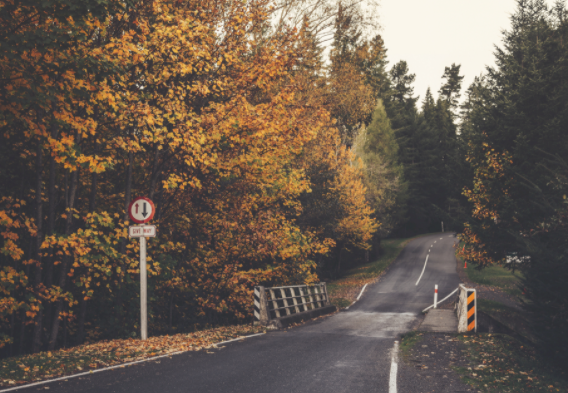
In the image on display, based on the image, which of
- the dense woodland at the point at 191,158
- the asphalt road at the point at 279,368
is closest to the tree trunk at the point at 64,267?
the dense woodland at the point at 191,158

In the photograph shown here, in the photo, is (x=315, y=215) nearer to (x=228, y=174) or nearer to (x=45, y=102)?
(x=228, y=174)

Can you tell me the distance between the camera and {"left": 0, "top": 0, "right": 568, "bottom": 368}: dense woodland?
8.91 metres

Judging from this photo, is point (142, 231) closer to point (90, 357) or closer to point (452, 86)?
point (90, 357)

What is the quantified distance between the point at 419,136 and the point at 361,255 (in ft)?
99.1

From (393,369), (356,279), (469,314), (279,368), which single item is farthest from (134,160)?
(356,279)

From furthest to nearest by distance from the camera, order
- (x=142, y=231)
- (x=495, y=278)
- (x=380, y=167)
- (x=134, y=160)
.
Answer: (x=380, y=167) → (x=495, y=278) → (x=134, y=160) → (x=142, y=231)

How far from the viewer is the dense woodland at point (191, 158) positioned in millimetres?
8906

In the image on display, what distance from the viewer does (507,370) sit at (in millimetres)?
7957

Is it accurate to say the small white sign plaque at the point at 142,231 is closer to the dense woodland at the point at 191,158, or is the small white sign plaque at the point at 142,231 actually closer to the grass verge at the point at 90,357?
the dense woodland at the point at 191,158

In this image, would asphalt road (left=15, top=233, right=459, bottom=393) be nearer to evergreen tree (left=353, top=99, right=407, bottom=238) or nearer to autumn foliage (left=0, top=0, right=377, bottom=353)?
autumn foliage (left=0, top=0, right=377, bottom=353)

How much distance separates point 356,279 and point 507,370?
1151 inches

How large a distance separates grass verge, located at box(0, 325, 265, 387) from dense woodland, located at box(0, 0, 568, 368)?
1.37 m

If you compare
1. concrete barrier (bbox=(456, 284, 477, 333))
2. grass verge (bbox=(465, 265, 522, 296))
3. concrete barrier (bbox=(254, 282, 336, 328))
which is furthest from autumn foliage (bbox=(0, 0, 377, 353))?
grass verge (bbox=(465, 265, 522, 296))

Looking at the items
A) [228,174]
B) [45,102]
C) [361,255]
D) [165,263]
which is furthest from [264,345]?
[361,255]
